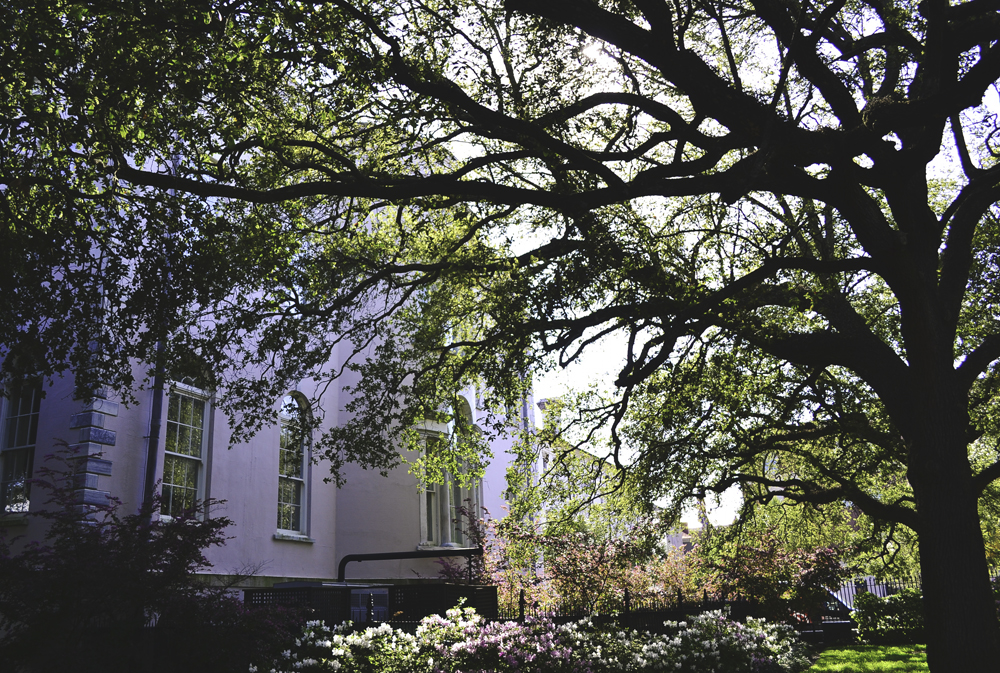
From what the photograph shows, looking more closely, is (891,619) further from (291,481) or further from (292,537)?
(291,481)

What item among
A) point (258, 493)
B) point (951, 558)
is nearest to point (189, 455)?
point (258, 493)

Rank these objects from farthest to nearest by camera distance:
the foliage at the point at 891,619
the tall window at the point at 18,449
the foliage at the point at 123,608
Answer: the foliage at the point at 891,619 → the tall window at the point at 18,449 → the foliage at the point at 123,608

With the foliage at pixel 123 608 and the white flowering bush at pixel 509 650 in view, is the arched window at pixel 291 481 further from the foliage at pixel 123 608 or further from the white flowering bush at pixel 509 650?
the foliage at pixel 123 608

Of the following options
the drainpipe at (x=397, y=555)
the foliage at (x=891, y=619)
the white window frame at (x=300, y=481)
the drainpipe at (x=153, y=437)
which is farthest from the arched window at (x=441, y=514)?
the foliage at (x=891, y=619)

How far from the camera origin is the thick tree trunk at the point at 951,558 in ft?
28.9

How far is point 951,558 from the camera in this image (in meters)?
9.17

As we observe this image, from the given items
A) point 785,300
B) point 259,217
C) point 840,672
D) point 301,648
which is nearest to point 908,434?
point 785,300

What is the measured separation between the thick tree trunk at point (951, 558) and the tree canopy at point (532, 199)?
31 millimetres

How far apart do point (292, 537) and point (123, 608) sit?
953 centimetres

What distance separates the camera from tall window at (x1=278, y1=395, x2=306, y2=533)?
17.1 meters

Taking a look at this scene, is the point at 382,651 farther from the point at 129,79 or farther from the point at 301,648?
the point at 129,79

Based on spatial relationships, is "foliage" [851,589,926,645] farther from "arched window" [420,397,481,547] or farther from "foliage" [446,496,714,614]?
"arched window" [420,397,481,547]

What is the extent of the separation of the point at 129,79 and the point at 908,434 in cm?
993

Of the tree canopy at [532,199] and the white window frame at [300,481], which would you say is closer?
the tree canopy at [532,199]
